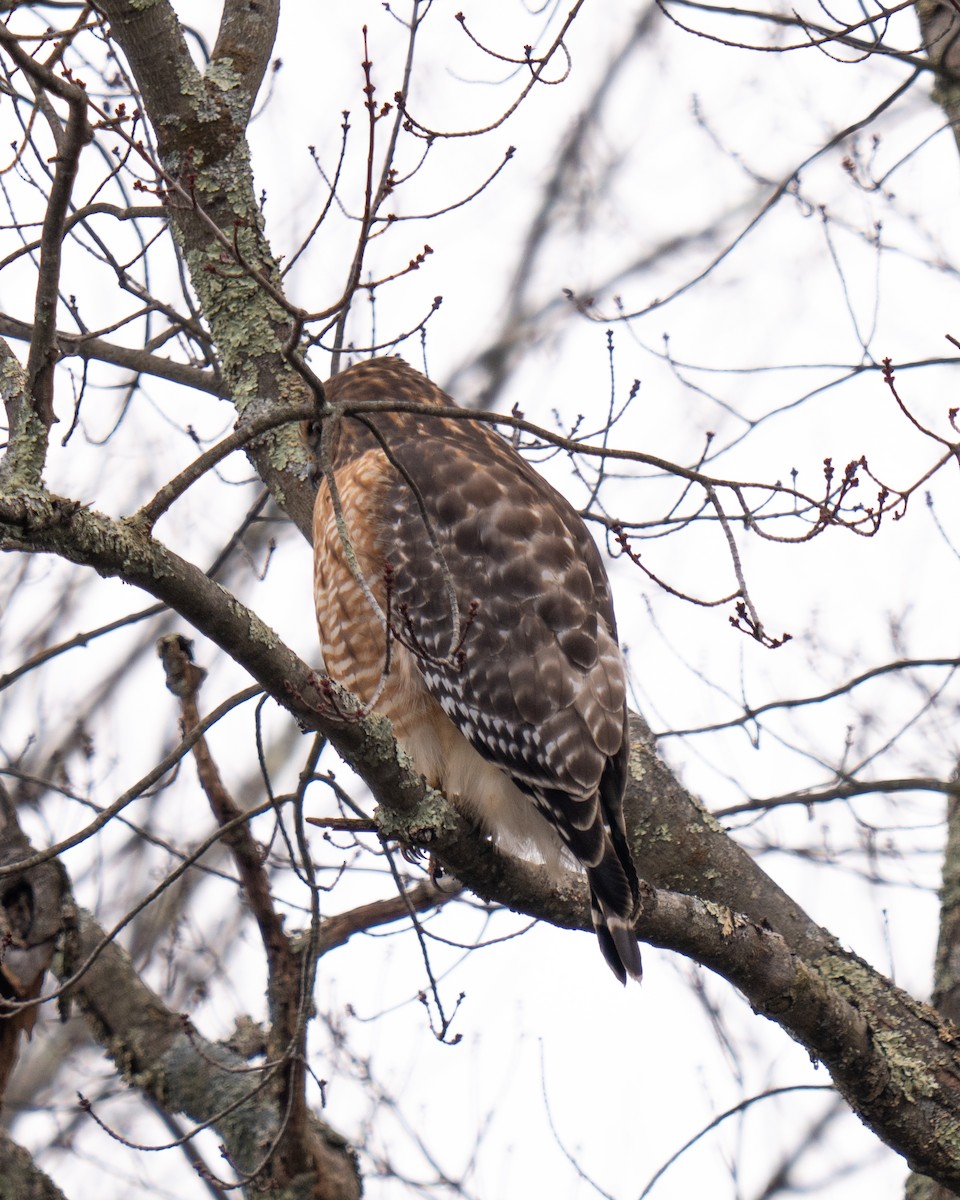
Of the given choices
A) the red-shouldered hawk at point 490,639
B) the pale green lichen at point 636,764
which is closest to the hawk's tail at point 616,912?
the red-shouldered hawk at point 490,639

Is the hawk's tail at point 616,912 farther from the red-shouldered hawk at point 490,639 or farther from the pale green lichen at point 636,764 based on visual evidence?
the pale green lichen at point 636,764

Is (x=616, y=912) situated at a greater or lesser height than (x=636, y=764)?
lesser

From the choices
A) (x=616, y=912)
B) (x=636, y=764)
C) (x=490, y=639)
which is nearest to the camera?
(x=616, y=912)

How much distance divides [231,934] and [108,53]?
5.25 meters

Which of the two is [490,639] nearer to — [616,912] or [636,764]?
[636,764]

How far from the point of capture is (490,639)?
4.11m

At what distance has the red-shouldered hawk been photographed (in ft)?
12.9

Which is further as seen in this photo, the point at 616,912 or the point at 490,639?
the point at 490,639

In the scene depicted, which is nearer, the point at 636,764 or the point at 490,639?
the point at 490,639

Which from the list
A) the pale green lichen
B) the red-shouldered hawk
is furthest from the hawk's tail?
the pale green lichen

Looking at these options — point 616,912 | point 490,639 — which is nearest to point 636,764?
point 490,639

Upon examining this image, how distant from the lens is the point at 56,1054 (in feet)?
26.3

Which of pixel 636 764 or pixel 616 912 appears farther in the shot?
pixel 636 764

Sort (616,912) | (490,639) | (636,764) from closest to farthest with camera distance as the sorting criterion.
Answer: (616,912)
(490,639)
(636,764)
